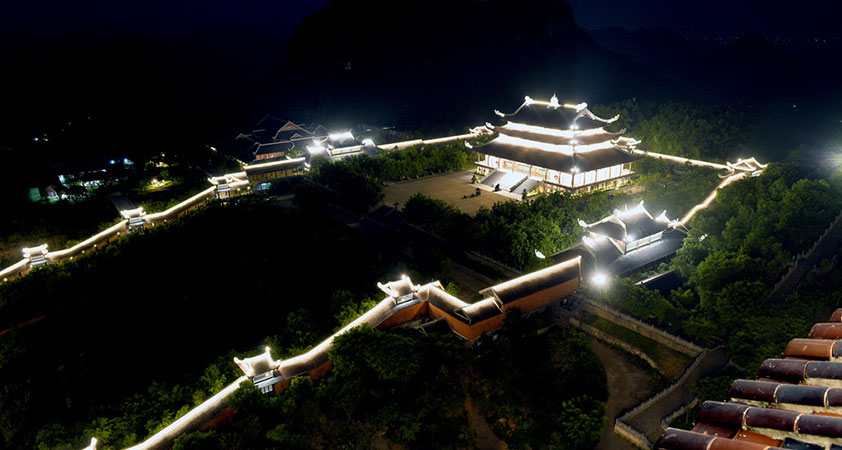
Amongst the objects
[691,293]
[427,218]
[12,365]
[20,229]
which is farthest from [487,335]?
[20,229]

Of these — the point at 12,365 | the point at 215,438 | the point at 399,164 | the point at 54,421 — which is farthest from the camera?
the point at 399,164

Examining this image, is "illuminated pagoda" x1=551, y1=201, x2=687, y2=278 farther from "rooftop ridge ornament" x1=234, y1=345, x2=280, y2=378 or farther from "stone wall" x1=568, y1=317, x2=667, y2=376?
"rooftop ridge ornament" x1=234, y1=345, x2=280, y2=378

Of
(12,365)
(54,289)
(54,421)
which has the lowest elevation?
(54,421)

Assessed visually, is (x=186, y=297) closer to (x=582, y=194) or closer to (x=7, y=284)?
(x=7, y=284)

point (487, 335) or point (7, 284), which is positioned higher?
point (7, 284)

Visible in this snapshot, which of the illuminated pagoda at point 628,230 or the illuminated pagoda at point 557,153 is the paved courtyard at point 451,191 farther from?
the illuminated pagoda at point 628,230

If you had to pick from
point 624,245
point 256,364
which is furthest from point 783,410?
point 624,245
